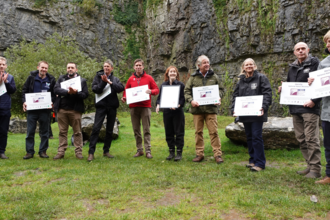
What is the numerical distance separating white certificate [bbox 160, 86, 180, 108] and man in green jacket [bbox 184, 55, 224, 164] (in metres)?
A: 0.24

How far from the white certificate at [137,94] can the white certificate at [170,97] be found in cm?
47

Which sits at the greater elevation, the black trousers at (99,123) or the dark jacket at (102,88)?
the dark jacket at (102,88)

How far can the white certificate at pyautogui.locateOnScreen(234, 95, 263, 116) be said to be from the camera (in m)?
5.13

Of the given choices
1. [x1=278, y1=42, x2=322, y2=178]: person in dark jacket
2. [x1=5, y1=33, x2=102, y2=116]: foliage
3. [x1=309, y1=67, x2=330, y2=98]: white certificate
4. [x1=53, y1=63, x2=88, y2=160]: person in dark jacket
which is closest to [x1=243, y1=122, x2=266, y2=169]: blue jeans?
[x1=278, y1=42, x2=322, y2=178]: person in dark jacket

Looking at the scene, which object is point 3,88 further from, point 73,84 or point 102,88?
point 102,88

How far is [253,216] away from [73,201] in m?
2.44

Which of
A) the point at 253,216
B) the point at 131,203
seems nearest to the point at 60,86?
the point at 131,203

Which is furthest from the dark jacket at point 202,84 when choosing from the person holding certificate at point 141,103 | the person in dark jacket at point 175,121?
the person holding certificate at point 141,103

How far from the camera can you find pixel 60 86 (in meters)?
6.56

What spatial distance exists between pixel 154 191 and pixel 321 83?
3.27m

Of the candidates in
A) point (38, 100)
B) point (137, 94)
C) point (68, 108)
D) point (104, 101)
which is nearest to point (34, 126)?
point (38, 100)

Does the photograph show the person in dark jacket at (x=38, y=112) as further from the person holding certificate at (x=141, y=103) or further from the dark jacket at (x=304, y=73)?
the dark jacket at (x=304, y=73)

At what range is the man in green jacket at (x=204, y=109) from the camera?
6.05m

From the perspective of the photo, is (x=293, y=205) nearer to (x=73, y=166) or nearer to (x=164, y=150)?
(x=73, y=166)
